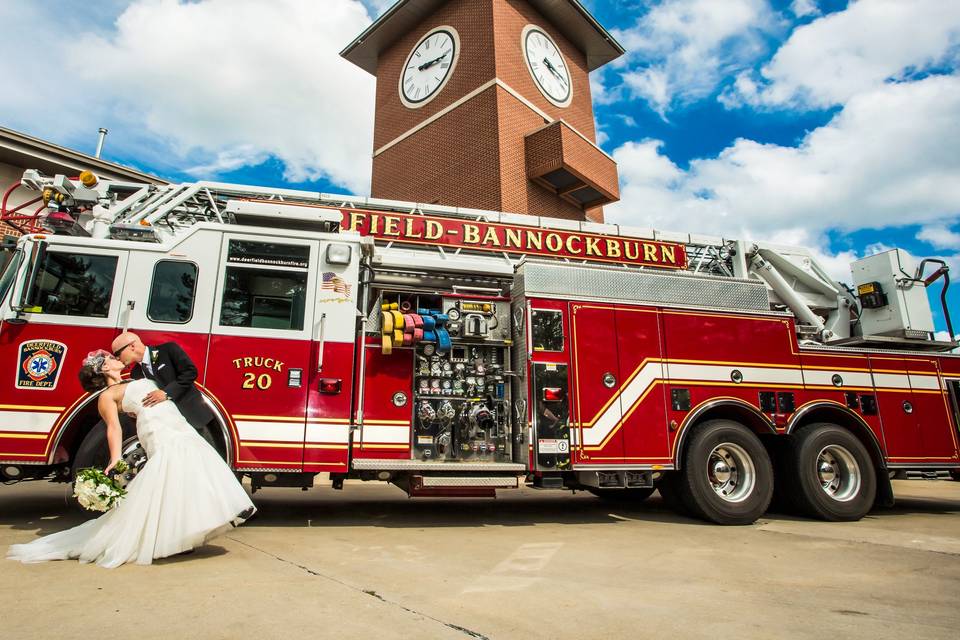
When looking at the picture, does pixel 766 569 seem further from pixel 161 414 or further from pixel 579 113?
pixel 579 113

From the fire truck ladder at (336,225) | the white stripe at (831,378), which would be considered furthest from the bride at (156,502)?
the white stripe at (831,378)

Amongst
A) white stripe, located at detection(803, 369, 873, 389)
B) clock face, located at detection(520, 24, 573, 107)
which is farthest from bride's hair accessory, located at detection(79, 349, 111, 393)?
clock face, located at detection(520, 24, 573, 107)

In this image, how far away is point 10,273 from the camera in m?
5.34

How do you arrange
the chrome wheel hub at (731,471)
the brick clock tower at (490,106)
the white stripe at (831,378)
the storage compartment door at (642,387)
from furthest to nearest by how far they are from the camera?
the brick clock tower at (490,106), the white stripe at (831,378), the chrome wheel hub at (731,471), the storage compartment door at (642,387)

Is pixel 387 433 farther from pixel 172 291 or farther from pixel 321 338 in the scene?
pixel 172 291

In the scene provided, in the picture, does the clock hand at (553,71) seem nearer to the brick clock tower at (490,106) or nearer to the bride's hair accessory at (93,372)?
the brick clock tower at (490,106)

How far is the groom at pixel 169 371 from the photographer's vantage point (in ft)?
14.9

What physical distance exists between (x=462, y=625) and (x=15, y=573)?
3094 mm

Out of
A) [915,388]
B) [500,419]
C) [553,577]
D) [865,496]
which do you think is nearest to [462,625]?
[553,577]

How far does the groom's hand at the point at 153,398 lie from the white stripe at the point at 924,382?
9583 mm

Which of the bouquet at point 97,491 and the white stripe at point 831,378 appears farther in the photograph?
the white stripe at point 831,378

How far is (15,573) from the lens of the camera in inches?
141

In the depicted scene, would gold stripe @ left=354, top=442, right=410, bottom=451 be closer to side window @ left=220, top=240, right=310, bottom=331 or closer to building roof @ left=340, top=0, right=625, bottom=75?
side window @ left=220, top=240, right=310, bottom=331

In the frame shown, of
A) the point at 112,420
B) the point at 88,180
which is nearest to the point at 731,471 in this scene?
the point at 112,420
